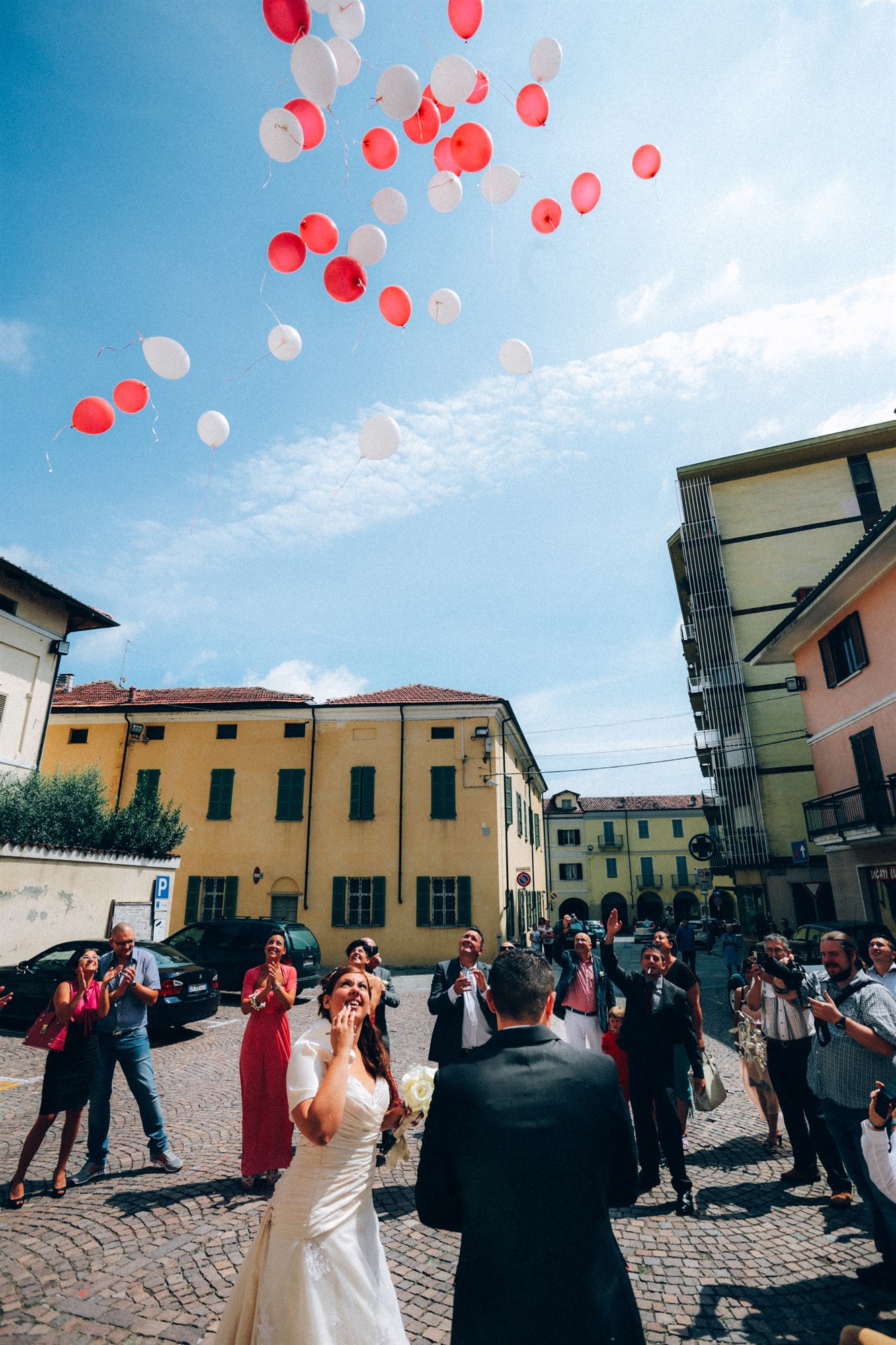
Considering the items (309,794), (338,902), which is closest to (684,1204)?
(338,902)

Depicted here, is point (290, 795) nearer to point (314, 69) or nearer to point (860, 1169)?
point (314, 69)

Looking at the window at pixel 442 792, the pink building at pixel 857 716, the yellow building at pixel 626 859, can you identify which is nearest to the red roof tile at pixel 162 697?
the window at pixel 442 792

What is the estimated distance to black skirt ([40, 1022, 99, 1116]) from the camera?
4883 millimetres

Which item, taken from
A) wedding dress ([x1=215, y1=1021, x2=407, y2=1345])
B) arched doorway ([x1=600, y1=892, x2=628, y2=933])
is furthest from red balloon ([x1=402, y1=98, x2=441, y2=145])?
arched doorway ([x1=600, y1=892, x2=628, y2=933])

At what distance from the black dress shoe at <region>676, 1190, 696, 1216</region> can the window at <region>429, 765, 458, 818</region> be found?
18.8 meters

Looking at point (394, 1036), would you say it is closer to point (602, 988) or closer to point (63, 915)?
point (602, 988)

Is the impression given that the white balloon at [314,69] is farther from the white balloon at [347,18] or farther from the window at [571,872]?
the window at [571,872]

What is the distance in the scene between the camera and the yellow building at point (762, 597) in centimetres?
2558

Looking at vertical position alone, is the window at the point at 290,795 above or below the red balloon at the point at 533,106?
below

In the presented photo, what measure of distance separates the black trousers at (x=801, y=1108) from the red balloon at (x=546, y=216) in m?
7.39

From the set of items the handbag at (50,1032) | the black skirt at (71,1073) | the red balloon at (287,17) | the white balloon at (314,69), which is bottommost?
the black skirt at (71,1073)

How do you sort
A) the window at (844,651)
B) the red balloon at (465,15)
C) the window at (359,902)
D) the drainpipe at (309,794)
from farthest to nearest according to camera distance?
the drainpipe at (309,794) → the window at (359,902) → the window at (844,651) → the red balloon at (465,15)

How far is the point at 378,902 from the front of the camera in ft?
74.3

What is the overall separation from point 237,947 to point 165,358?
12126 millimetres
